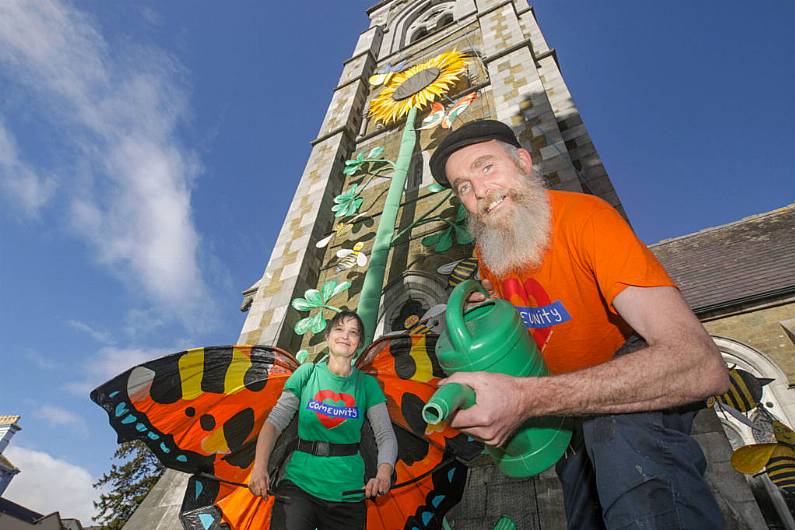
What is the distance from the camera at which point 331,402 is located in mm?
2406

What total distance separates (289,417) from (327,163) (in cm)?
726

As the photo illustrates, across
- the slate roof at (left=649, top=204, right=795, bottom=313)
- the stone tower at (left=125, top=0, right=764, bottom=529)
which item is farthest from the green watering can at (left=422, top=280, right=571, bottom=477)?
the slate roof at (left=649, top=204, right=795, bottom=313)

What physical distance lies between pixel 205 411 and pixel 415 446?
1.59m

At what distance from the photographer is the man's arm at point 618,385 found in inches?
38.3

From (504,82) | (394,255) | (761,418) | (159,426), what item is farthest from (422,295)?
(761,418)

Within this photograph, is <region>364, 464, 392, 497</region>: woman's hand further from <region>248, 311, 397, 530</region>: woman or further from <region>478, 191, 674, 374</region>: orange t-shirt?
<region>478, 191, 674, 374</region>: orange t-shirt

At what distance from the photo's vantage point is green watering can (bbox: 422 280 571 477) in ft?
3.86

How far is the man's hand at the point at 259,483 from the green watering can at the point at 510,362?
1.45 meters

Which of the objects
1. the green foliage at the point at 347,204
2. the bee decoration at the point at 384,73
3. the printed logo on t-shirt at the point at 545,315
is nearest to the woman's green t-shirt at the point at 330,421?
the printed logo on t-shirt at the point at 545,315

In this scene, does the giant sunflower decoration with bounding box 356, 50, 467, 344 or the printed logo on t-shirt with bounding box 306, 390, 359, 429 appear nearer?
the printed logo on t-shirt with bounding box 306, 390, 359, 429

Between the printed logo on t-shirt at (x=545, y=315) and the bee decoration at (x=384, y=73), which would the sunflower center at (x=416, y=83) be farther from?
the printed logo on t-shirt at (x=545, y=315)

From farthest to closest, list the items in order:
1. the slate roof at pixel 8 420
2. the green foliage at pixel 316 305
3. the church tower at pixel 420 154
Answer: the slate roof at pixel 8 420 → the church tower at pixel 420 154 → the green foliage at pixel 316 305

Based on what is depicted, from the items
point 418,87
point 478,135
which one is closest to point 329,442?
point 478,135

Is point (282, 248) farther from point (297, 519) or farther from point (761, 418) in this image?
point (761, 418)
